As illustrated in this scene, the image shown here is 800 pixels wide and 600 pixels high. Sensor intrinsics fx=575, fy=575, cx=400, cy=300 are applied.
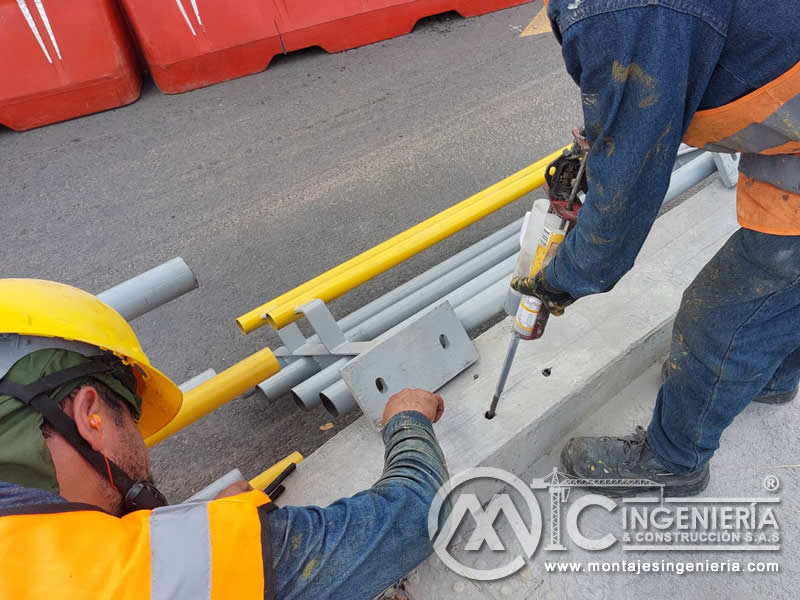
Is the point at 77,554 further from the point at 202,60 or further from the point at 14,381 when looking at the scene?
the point at 202,60

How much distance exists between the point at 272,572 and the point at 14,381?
70cm

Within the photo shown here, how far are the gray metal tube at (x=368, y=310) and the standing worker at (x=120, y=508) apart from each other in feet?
3.36

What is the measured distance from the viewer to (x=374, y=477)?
2148mm

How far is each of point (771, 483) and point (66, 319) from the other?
250 cm

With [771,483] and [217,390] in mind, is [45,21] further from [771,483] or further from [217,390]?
[771,483]

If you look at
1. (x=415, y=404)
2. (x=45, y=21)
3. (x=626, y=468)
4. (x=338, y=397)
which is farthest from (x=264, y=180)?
(x=626, y=468)

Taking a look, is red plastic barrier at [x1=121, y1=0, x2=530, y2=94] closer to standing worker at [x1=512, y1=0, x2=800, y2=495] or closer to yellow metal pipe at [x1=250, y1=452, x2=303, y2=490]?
yellow metal pipe at [x1=250, y1=452, x2=303, y2=490]

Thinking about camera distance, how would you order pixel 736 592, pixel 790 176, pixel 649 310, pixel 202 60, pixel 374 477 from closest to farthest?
1. pixel 790 176
2. pixel 736 592
3. pixel 374 477
4. pixel 649 310
5. pixel 202 60

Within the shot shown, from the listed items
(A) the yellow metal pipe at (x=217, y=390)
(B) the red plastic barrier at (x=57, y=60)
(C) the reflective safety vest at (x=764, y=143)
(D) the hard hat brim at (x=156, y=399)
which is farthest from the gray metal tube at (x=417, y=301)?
(B) the red plastic barrier at (x=57, y=60)

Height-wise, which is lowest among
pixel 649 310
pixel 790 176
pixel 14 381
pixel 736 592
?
pixel 736 592

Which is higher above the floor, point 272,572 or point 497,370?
point 272,572

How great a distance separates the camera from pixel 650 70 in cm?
120

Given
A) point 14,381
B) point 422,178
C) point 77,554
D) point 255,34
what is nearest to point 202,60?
point 255,34

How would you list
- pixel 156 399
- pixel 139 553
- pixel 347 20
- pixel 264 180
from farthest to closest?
pixel 347 20, pixel 264 180, pixel 156 399, pixel 139 553
